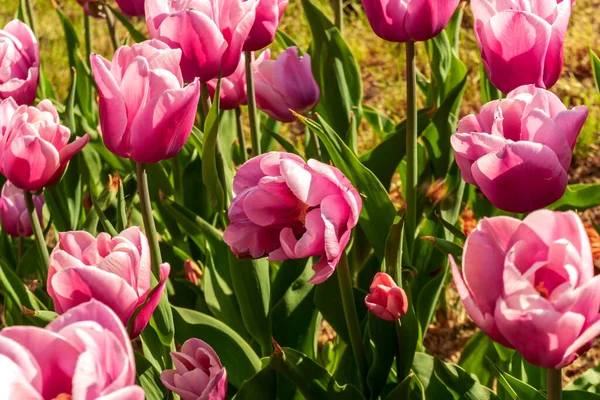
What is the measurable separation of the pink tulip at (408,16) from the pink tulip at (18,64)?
0.55m

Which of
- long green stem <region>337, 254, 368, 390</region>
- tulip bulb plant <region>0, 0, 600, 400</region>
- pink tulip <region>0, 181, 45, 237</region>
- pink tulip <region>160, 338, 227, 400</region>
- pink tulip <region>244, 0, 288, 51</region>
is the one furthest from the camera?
pink tulip <region>0, 181, 45, 237</region>

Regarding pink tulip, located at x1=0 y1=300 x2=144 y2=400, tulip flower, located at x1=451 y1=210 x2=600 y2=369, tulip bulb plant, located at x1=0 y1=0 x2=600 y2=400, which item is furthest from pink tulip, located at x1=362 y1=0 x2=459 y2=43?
pink tulip, located at x1=0 y1=300 x2=144 y2=400

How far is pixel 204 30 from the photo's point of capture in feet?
3.59

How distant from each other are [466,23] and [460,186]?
176 cm

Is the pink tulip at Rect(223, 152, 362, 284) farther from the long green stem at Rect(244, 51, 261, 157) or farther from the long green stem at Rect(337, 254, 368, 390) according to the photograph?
the long green stem at Rect(244, 51, 261, 157)

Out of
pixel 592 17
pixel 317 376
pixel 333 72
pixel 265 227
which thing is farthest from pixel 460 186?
pixel 592 17

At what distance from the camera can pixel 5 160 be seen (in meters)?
1.09

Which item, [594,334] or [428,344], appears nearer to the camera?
[594,334]

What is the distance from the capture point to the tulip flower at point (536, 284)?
0.64 m

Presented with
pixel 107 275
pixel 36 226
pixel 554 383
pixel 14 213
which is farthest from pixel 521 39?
pixel 14 213

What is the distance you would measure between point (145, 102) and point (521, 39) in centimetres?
45

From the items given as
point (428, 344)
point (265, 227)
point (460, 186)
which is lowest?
point (428, 344)

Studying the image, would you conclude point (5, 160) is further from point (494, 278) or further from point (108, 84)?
point (494, 278)

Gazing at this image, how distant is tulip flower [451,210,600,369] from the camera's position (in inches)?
25.1
